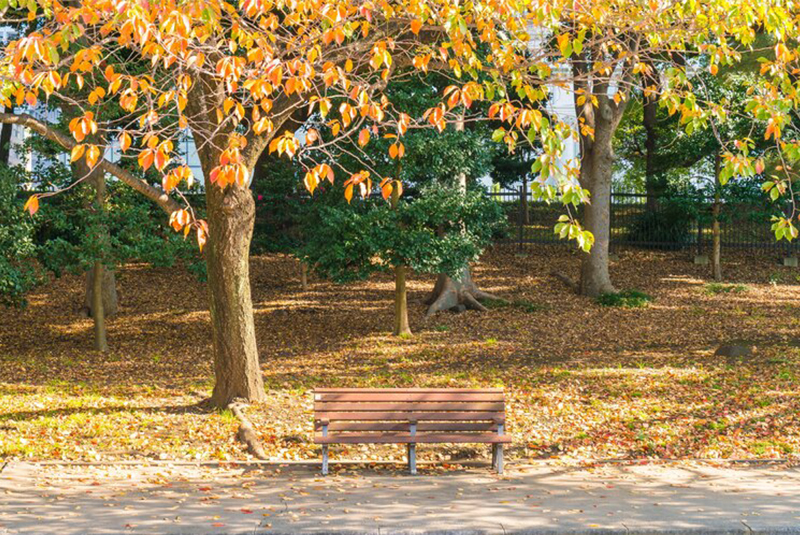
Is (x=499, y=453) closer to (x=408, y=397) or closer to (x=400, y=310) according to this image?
(x=408, y=397)

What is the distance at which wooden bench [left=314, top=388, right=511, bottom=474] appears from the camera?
8.41m

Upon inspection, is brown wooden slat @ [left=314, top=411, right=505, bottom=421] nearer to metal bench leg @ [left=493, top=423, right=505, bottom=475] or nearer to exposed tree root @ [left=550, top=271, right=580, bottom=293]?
metal bench leg @ [left=493, top=423, right=505, bottom=475]

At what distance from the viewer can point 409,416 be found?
27.7 feet

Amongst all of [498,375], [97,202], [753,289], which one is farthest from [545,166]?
[753,289]

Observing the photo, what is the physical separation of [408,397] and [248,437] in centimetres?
182

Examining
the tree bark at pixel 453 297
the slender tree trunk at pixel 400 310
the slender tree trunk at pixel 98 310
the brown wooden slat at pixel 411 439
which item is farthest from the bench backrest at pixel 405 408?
the tree bark at pixel 453 297

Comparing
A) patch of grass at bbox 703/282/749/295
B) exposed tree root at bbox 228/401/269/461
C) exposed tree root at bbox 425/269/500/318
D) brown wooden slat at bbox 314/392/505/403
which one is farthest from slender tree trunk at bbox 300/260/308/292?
brown wooden slat at bbox 314/392/505/403

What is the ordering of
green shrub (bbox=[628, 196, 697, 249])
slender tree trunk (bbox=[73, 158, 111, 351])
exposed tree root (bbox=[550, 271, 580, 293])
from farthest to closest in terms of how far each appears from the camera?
green shrub (bbox=[628, 196, 697, 249])
exposed tree root (bbox=[550, 271, 580, 293])
slender tree trunk (bbox=[73, 158, 111, 351])

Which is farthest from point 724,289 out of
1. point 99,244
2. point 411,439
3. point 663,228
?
point 411,439

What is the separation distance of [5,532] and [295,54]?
18.9 ft

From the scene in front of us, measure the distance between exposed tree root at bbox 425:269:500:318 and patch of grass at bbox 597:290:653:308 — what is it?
2375mm

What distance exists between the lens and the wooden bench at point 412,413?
8406mm

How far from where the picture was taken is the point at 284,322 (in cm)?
1894

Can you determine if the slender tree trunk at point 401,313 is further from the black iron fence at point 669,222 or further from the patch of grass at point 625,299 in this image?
the black iron fence at point 669,222
